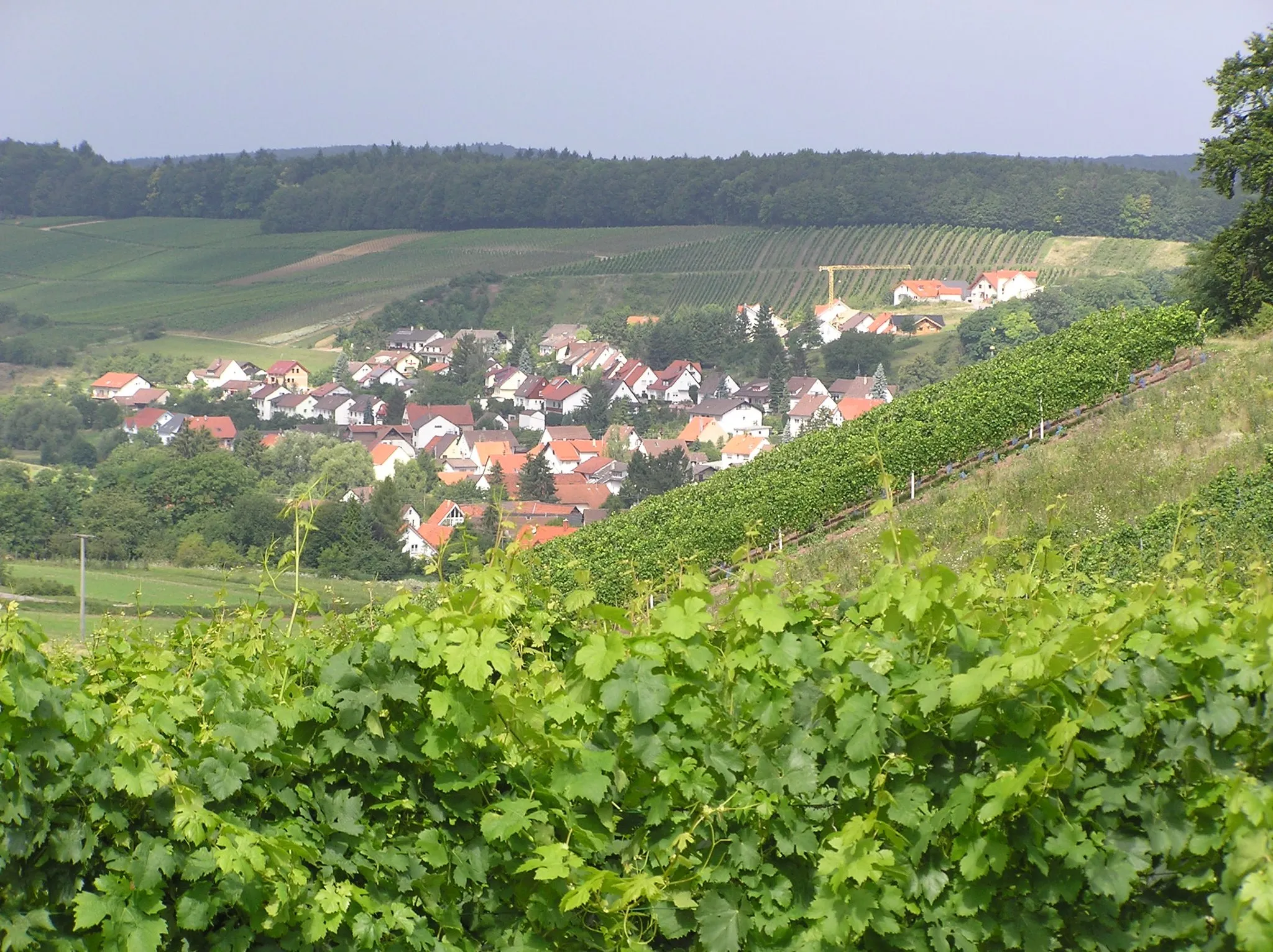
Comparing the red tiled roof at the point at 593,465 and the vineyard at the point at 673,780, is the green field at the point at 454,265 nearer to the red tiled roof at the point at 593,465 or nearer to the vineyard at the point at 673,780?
the red tiled roof at the point at 593,465

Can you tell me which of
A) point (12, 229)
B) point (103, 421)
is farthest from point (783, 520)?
point (12, 229)

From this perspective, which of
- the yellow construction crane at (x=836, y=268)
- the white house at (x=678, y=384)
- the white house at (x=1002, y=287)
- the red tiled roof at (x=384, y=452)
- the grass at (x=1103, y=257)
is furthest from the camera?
the yellow construction crane at (x=836, y=268)

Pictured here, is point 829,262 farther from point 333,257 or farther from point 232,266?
point 232,266

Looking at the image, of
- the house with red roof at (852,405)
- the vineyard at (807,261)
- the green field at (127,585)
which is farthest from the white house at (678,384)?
the green field at (127,585)

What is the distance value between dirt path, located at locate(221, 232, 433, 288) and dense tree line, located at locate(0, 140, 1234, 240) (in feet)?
27.9

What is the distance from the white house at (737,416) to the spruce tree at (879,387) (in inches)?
348

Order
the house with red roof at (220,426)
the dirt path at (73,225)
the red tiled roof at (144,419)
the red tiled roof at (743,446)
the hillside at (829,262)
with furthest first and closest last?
the dirt path at (73,225) < the hillside at (829,262) < the red tiled roof at (144,419) < the house with red roof at (220,426) < the red tiled roof at (743,446)

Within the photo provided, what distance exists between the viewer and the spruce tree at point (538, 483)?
73.9 metres

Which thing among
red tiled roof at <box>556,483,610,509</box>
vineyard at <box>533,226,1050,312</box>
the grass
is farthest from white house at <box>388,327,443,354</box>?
red tiled roof at <box>556,483,610,509</box>

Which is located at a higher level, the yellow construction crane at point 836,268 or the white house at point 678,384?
the yellow construction crane at point 836,268

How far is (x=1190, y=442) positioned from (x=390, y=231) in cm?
17028

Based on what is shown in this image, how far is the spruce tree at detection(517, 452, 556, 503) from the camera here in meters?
73.9

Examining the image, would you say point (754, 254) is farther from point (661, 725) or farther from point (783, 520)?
Result: point (661, 725)

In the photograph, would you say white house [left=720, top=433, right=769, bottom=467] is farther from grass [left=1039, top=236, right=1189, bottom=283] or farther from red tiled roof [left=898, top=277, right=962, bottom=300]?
grass [left=1039, top=236, right=1189, bottom=283]
